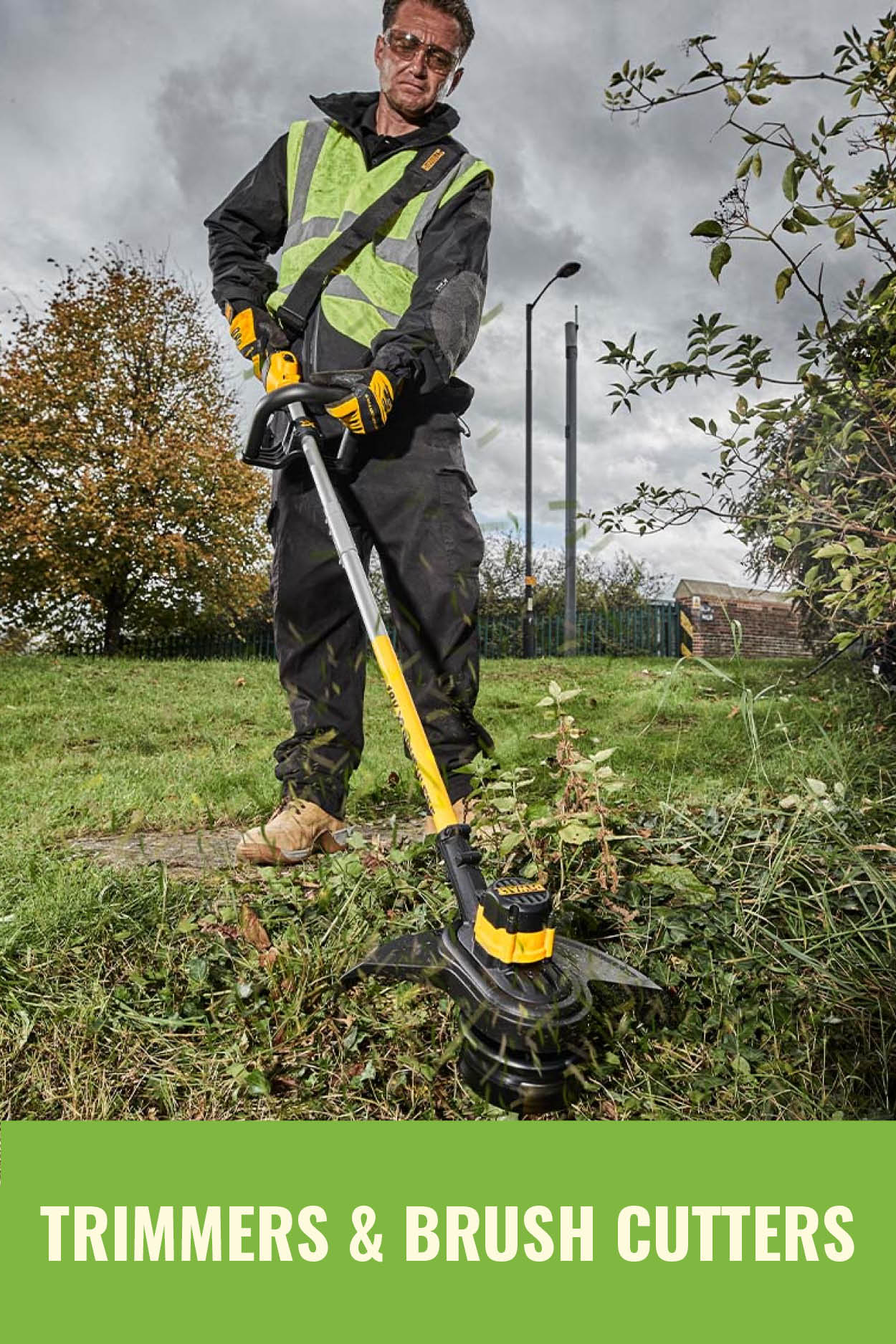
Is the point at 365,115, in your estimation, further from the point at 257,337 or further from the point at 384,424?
the point at 384,424

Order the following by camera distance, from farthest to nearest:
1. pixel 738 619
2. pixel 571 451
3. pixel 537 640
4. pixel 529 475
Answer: pixel 537 640 < pixel 738 619 < pixel 529 475 < pixel 571 451

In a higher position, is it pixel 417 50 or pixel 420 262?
pixel 417 50

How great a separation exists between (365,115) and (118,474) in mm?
13818

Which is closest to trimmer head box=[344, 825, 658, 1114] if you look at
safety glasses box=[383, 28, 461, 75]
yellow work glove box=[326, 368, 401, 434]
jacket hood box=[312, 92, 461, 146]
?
yellow work glove box=[326, 368, 401, 434]

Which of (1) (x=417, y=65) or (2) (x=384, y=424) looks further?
(1) (x=417, y=65)

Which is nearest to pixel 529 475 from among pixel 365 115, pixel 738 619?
pixel 738 619

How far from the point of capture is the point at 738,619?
1705cm

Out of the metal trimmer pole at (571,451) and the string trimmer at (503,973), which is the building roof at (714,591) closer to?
the metal trimmer pole at (571,451)

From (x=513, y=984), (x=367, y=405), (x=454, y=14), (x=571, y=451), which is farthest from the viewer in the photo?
(x=571, y=451)

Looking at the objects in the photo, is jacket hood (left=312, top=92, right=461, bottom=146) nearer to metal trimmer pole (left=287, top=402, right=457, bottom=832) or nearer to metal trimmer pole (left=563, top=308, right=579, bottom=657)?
metal trimmer pole (left=287, top=402, right=457, bottom=832)

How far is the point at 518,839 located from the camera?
8.41 feet

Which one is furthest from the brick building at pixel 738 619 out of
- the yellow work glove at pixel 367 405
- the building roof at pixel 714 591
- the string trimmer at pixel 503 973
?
the string trimmer at pixel 503 973

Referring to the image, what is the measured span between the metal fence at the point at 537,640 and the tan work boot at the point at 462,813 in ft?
45.4

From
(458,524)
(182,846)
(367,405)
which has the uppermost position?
(367,405)
